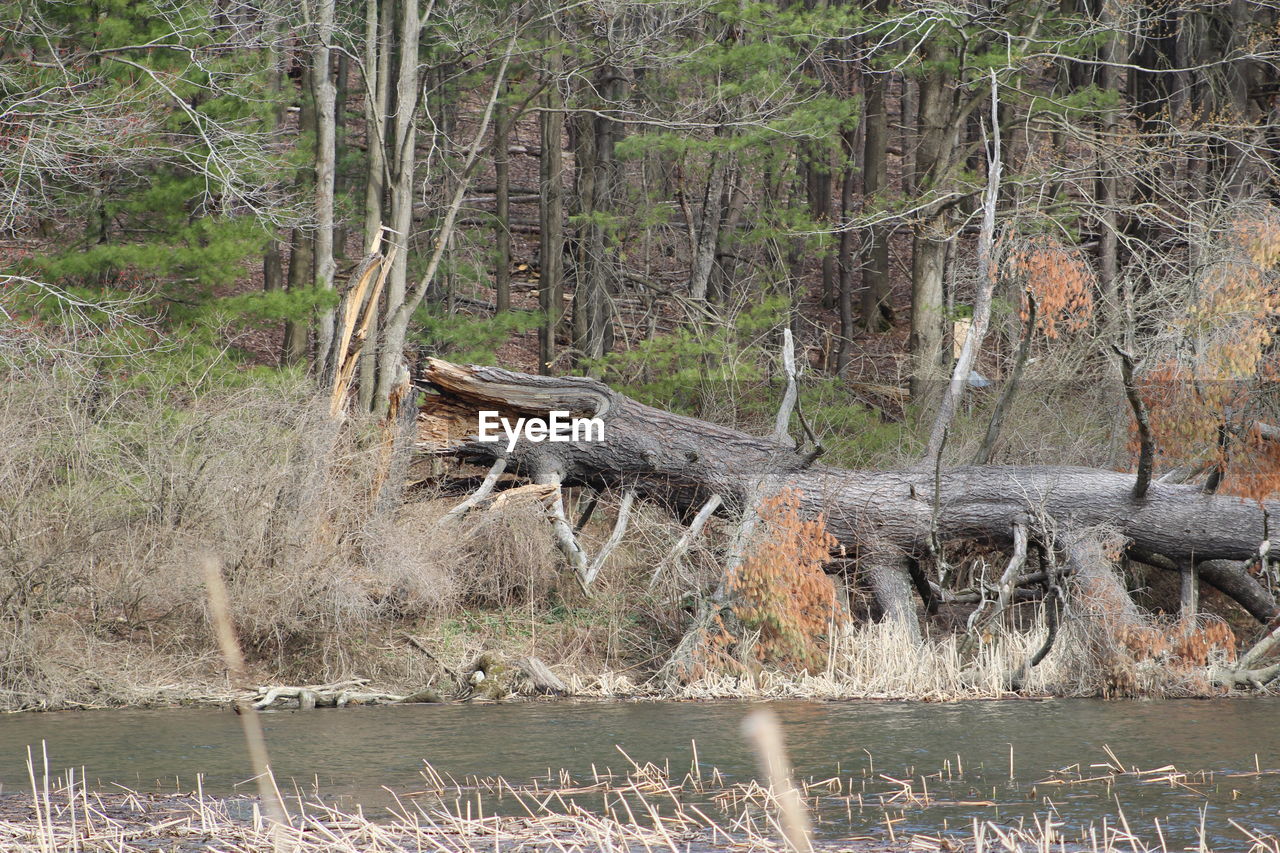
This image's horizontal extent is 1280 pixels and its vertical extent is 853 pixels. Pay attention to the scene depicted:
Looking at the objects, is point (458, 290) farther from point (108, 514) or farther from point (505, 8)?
point (108, 514)

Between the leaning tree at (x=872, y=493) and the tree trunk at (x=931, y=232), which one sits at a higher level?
the tree trunk at (x=931, y=232)

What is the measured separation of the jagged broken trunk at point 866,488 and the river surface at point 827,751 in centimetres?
291

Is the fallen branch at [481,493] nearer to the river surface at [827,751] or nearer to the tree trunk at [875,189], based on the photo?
the river surface at [827,751]

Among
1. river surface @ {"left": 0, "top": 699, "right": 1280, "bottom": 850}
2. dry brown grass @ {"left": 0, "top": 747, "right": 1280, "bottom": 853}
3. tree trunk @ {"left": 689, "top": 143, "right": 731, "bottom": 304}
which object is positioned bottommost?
river surface @ {"left": 0, "top": 699, "right": 1280, "bottom": 850}

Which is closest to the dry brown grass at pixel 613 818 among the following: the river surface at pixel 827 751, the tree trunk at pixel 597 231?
the river surface at pixel 827 751

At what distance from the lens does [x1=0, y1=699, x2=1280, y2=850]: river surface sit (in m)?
8.23

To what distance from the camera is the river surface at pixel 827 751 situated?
8.23 metres

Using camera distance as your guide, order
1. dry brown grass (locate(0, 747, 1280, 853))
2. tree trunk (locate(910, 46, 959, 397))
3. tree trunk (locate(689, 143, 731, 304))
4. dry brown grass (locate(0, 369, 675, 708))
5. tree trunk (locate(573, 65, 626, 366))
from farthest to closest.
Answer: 1. tree trunk (locate(573, 65, 626, 366))
2. tree trunk (locate(689, 143, 731, 304))
3. tree trunk (locate(910, 46, 959, 397))
4. dry brown grass (locate(0, 369, 675, 708))
5. dry brown grass (locate(0, 747, 1280, 853))

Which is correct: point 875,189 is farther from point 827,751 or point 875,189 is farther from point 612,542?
point 827,751

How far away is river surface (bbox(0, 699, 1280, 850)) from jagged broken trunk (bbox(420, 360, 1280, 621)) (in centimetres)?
291

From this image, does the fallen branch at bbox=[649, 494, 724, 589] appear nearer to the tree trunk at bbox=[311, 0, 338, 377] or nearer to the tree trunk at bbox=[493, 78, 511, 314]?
the tree trunk at bbox=[311, 0, 338, 377]

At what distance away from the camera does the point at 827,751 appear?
34.8 ft

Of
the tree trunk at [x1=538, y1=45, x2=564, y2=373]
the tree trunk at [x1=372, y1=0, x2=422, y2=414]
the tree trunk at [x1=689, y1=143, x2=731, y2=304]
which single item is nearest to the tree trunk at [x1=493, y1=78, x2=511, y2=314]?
the tree trunk at [x1=538, y1=45, x2=564, y2=373]

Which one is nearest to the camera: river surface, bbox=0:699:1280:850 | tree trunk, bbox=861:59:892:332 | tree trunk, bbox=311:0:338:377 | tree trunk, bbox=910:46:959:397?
river surface, bbox=0:699:1280:850
